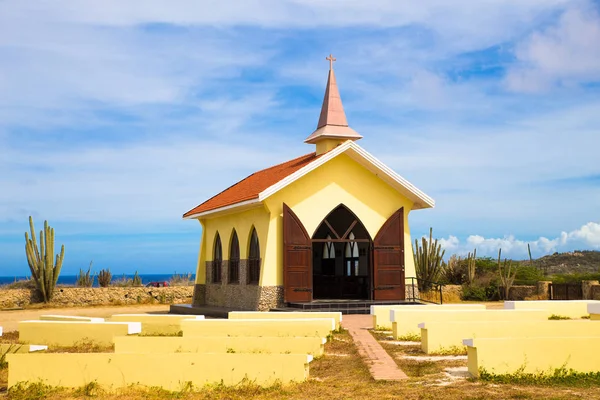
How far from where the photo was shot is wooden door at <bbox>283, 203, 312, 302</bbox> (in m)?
22.8

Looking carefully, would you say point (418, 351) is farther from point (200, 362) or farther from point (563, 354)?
point (200, 362)

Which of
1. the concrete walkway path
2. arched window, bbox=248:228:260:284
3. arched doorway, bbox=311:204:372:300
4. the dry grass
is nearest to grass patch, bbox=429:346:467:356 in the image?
the concrete walkway path

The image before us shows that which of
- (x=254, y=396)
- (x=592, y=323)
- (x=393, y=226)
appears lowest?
(x=254, y=396)

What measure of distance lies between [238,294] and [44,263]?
1194cm

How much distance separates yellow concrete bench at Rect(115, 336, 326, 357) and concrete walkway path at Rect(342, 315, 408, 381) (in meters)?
1.18

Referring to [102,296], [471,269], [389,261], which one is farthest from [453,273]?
[102,296]

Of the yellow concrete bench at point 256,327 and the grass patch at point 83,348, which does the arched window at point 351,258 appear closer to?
the yellow concrete bench at point 256,327

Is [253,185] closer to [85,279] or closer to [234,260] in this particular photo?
[234,260]

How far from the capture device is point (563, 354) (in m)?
11.4

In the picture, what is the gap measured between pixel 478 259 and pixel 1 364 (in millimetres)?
32282

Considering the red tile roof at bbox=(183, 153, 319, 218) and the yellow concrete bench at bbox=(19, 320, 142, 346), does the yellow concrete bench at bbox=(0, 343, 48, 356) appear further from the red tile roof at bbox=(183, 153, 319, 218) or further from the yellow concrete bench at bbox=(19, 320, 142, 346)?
the red tile roof at bbox=(183, 153, 319, 218)

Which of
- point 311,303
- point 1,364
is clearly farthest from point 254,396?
point 311,303

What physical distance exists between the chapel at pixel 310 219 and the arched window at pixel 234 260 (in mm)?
34

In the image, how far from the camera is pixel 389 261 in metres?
24.0
